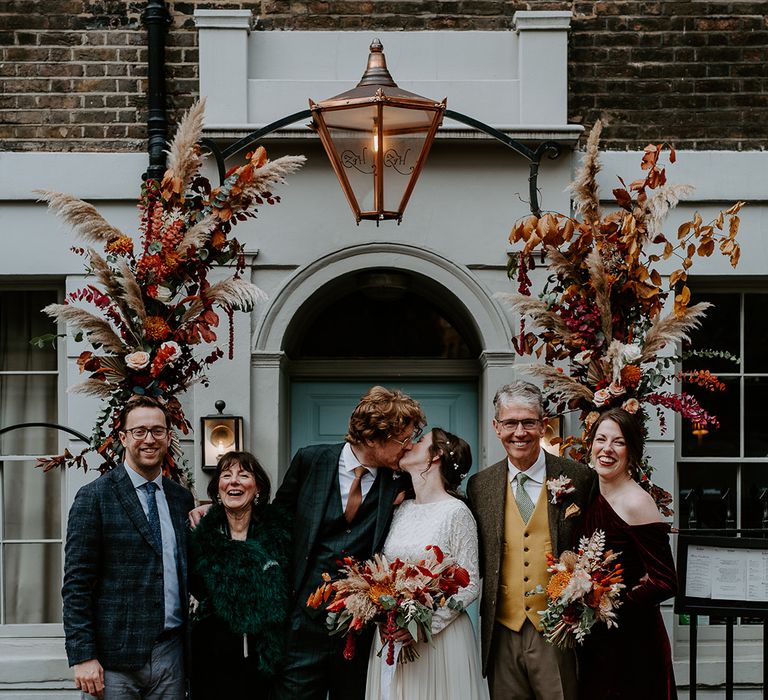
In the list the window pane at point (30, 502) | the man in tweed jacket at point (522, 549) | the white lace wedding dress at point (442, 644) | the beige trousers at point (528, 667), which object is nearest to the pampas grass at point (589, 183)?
the man in tweed jacket at point (522, 549)

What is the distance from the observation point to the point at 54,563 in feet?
22.9

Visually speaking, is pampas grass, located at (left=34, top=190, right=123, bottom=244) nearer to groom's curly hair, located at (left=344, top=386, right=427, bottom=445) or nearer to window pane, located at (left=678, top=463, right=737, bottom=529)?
groom's curly hair, located at (left=344, top=386, right=427, bottom=445)

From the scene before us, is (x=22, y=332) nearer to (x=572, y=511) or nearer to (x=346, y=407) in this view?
(x=346, y=407)

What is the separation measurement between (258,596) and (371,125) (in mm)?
2161

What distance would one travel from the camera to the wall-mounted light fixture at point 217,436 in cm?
661

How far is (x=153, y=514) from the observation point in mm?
4996

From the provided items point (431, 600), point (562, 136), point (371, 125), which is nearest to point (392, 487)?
point (431, 600)

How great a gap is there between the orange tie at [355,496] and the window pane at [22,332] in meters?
2.61

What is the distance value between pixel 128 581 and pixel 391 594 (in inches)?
43.1

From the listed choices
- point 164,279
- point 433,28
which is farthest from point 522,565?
point 433,28

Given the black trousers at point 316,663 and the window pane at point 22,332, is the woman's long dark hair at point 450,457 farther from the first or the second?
the window pane at point 22,332

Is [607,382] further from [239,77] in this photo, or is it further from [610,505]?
[239,77]

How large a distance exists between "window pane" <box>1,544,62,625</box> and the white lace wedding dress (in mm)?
2648

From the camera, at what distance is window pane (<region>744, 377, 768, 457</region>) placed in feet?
23.1
